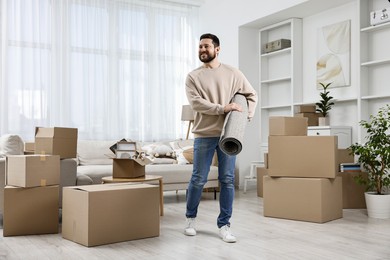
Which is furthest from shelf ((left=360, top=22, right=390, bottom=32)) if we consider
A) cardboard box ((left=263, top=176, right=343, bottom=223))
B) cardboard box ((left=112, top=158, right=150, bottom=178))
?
cardboard box ((left=112, top=158, right=150, bottom=178))

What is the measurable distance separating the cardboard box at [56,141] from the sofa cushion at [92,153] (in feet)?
5.46

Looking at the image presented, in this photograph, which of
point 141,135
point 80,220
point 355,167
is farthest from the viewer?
point 141,135

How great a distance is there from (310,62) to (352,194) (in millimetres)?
1994

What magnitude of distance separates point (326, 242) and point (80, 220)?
1615 mm

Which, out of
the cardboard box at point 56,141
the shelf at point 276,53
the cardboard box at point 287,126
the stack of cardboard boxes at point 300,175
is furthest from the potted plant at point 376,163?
the cardboard box at point 56,141

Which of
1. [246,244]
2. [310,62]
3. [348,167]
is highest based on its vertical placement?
[310,62]

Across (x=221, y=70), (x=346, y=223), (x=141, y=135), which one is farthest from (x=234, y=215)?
(x=141, y=135)

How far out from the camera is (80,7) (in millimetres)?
6312

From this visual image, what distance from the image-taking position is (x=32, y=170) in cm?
333

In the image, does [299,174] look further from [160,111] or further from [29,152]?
[160,111]

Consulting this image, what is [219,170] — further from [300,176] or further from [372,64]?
[372,64]

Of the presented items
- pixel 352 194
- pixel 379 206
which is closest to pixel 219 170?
pixel 379 206

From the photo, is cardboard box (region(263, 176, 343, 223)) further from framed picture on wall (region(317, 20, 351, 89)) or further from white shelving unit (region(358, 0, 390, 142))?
framed picture on wall (region(317, 20, 351, 89))

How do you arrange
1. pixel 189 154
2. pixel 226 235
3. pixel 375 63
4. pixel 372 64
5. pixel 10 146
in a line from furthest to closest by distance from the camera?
pixel 189 154 → pixel 372 64 → pixel 375 63 → pixel 10 146 → pixel 226 235
